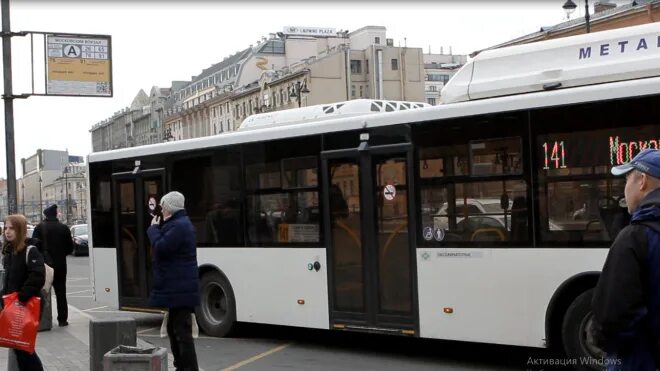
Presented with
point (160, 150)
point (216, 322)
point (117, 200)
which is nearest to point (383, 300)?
point (216, 322)

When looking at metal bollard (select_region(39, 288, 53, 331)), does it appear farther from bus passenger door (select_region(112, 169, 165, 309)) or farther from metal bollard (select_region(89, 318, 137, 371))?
metal bollard (select_region(89, 318, 137, 371))

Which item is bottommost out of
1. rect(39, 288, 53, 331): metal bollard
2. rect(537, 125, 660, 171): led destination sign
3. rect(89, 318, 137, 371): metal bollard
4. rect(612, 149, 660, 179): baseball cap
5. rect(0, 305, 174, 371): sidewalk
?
rect(0, 305, 174, 371): sidewalk

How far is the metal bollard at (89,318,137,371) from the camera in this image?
21.4 ft

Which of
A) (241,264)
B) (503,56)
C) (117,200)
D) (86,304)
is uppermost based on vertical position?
(503,56)

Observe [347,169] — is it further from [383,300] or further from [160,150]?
[160,150]

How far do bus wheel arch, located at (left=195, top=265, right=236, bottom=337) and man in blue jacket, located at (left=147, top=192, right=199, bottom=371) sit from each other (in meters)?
3.55

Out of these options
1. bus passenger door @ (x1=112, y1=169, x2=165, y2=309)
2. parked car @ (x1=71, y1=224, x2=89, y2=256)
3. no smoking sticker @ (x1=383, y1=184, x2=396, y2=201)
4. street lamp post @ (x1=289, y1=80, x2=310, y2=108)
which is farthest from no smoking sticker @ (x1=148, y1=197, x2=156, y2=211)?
street lamp post @ (x1=289, y1=80, x2=310, y2=108)

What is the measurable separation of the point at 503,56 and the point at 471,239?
2.15 m

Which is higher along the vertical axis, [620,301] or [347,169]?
[347,169]

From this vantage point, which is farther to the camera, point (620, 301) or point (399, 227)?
point (399, 227)

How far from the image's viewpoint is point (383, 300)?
8758 mm

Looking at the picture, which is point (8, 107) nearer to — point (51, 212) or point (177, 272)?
point (51, 212)

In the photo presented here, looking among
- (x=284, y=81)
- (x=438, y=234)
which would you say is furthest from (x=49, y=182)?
Answer: (x=438, y=234)

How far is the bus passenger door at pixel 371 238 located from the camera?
860 centimetres
